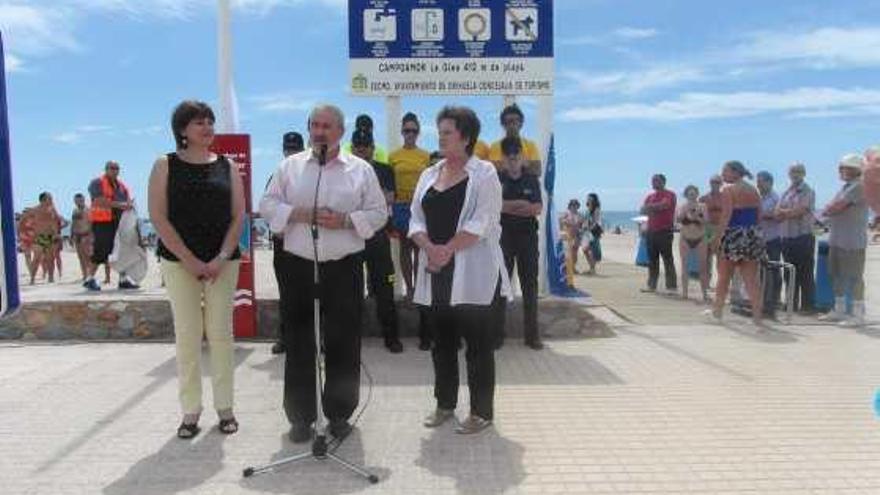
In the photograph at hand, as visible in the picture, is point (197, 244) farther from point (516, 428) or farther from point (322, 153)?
point (516, 428)

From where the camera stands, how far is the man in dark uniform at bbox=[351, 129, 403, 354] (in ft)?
25.2

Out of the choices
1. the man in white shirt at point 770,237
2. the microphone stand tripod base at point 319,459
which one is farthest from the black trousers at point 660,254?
the microphone stand tripod base at point 319,459

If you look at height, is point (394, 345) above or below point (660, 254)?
below

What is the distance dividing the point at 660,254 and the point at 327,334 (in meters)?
9.16

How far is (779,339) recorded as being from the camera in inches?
344

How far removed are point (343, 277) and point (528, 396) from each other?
1828 mm

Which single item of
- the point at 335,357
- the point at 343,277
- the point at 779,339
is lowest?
the point at 779,339

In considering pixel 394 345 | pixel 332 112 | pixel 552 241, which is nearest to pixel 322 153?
pixel 332 112

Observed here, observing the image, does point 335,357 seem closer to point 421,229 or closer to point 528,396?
point 421,229

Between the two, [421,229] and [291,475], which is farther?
[421,229]

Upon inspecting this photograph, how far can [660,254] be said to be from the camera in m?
13.6

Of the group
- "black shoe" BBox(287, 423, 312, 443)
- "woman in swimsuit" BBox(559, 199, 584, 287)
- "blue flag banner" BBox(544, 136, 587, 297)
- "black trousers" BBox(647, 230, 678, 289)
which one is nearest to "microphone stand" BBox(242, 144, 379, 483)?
"black shoe" BBox(287, 423, 312, 443)

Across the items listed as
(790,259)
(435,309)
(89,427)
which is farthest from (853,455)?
(790,259)

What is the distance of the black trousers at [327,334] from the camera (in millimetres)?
5262
